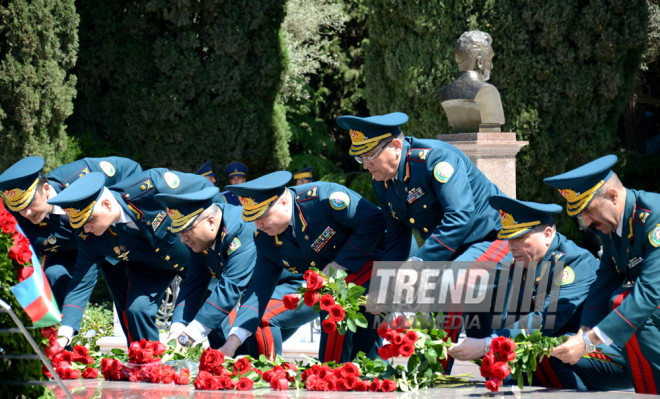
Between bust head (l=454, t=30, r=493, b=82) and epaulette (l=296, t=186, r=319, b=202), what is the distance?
11.2ft

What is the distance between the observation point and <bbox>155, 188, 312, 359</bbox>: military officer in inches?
176

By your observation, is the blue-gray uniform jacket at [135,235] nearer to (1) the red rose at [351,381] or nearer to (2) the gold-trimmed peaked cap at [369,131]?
(2) the gold-trimmed peaked cap at [369,131]

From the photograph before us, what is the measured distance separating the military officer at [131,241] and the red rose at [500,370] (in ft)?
9.42

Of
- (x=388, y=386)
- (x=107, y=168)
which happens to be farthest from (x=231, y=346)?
(x=107, y=168)

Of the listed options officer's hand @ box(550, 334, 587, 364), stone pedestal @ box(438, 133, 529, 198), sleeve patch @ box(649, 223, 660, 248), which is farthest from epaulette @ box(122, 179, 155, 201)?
sleeve patch @ box(649, 223, 660, 248)

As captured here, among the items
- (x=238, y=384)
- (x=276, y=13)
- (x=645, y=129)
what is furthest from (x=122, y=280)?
(x=645, y=129)

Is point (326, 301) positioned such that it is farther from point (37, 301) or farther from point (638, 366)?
point (638, 366)

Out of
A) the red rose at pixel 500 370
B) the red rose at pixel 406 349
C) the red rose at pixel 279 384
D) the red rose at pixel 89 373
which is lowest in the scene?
the red rose at pixel 89 373

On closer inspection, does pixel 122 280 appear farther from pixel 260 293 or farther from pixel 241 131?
pixel 241 131

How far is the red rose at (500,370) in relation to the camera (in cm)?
324

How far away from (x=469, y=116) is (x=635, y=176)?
279 inches

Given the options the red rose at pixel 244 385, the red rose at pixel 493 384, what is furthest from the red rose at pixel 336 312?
the red rose at pixel 493 384

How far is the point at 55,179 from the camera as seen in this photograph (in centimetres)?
597

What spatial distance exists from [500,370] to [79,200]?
10.1ft
